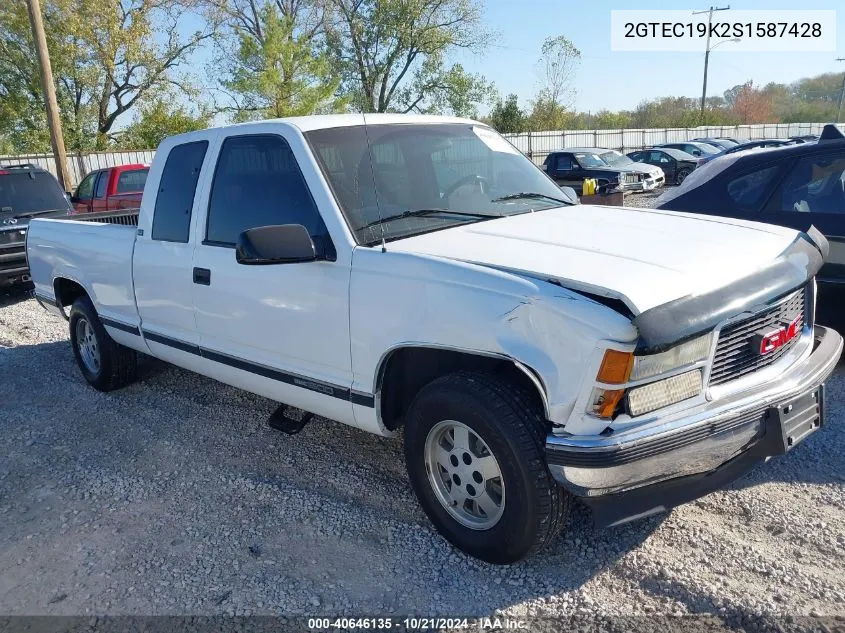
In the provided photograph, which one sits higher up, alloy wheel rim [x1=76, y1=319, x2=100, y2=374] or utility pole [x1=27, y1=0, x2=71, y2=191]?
utility pole [x1=27, y1=0, x2=71, y2=191]

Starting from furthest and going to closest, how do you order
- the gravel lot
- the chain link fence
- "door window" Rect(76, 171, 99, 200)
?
the chain link fence
"door window" Rect(76, 171, 99, 200)
the gravel lot

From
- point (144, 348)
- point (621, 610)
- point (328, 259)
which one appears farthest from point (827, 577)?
point (144, 348)

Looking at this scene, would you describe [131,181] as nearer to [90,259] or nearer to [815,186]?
[90,259]

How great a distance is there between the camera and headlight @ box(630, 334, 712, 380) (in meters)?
2.49

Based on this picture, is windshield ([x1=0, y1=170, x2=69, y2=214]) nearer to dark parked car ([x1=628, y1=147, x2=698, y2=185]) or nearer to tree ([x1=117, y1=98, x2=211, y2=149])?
dark parked car ([x1=628, y1=147, x2=698, y2=185])

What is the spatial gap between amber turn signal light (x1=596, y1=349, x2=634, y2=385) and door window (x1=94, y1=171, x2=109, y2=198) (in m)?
12.5

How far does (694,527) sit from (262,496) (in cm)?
225

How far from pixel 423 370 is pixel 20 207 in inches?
350

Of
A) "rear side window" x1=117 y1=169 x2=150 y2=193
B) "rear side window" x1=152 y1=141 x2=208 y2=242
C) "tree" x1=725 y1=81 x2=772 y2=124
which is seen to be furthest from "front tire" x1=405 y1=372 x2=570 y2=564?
"tree" x1=725 y1=81 x2=772 y2=124

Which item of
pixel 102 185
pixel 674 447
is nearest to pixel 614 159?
pixel 102 185

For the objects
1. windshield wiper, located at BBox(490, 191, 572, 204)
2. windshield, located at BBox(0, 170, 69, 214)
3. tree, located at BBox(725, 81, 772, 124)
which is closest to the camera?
windshield wiper, located at BBox(490, 191, 572, 204)

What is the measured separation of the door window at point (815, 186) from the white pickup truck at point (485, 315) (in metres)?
1.97

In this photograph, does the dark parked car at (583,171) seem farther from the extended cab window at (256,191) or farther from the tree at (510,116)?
the tree at (510,116)

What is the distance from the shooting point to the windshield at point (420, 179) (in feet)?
11.3
